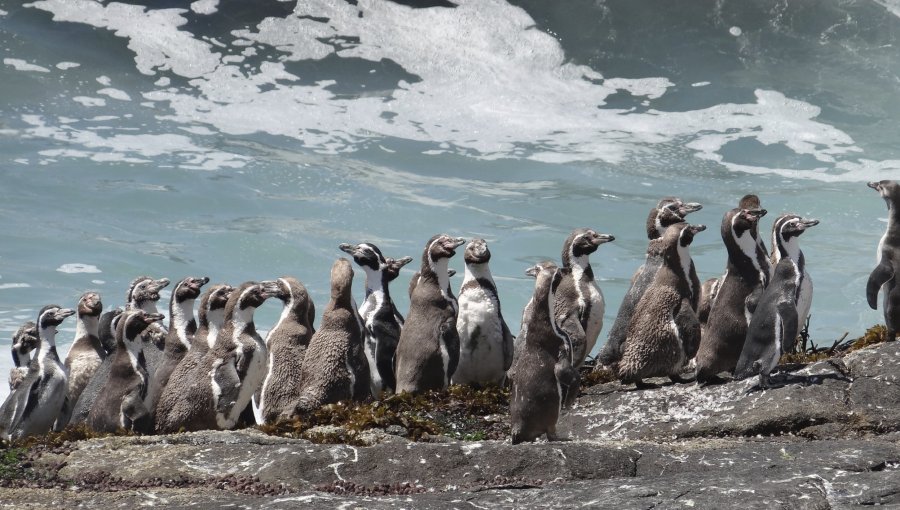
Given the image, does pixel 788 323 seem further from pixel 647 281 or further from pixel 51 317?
pixel 51 317

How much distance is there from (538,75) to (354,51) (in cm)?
292

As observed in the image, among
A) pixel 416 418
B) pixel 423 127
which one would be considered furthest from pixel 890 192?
pixel 423 127

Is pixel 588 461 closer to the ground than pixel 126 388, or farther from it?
farther from it

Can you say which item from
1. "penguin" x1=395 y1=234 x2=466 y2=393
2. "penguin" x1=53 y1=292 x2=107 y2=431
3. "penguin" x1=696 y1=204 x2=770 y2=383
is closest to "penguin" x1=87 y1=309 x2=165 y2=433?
"penguin" x1=53 y1=292 x2=107 y2=431

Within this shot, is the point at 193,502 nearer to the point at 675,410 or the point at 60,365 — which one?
the point at 675,410

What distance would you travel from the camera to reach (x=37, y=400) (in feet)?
33.0

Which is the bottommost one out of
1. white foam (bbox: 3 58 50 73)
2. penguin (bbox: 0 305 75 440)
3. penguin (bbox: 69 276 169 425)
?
penguin (bbox: 0 305 75 440)

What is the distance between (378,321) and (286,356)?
140cm

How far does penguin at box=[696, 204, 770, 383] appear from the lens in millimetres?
8430

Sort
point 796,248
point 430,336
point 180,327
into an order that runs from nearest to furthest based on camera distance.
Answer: point 796,248 < point 430,336 < point 180,327

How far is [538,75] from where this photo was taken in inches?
671

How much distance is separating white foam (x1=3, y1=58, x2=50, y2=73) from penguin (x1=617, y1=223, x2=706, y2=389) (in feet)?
38.5

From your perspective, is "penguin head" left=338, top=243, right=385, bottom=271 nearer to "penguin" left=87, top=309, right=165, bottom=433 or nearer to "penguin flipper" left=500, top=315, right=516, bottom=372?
"penguin flipper" left=500, top=315, right=516, bottom=372

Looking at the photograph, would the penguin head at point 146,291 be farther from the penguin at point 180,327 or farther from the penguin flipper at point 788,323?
the penguin flipper at point 788,323
